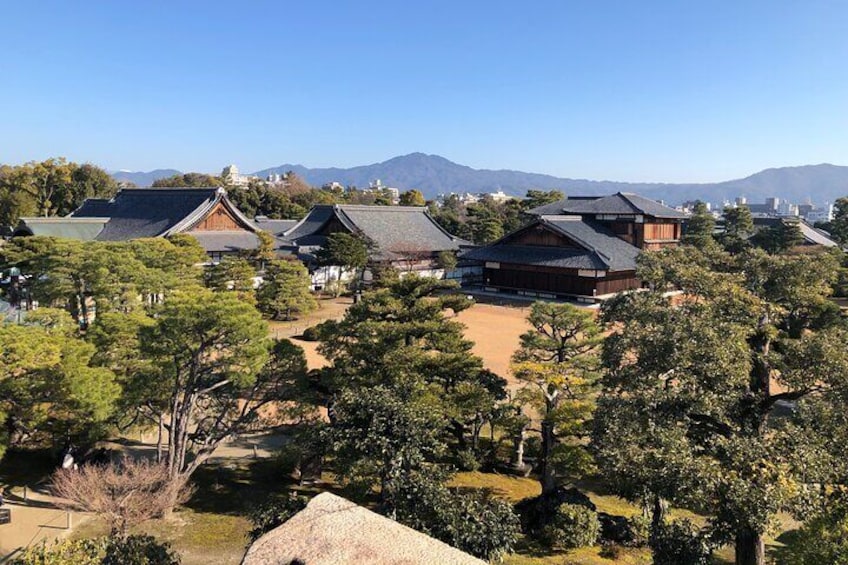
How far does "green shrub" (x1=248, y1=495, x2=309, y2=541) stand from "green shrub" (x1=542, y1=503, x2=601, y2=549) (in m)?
5.35

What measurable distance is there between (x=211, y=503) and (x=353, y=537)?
806 cm

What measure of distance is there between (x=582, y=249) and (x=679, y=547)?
103ft

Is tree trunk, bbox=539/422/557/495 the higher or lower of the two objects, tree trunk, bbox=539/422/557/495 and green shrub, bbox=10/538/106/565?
the lower

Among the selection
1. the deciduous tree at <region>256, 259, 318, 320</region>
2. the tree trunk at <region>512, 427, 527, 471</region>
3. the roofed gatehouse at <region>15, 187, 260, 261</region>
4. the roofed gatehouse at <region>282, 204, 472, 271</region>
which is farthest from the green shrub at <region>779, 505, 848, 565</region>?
the roofed gatehouse at <region>15, 187, 260, 261</region>

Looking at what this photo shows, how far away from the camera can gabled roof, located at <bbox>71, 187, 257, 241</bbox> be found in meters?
38.3

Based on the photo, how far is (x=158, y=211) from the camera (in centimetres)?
4041

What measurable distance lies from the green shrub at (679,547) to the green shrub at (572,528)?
7.03 feet

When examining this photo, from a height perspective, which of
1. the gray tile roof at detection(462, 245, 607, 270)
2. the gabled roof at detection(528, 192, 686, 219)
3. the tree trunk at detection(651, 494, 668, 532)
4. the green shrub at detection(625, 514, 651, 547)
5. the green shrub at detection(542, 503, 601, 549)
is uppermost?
the gabled roof at detection(528, 192, 686, 219)

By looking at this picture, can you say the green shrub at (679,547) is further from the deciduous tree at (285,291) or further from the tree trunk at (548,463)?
the deciduous tree at (285,291)

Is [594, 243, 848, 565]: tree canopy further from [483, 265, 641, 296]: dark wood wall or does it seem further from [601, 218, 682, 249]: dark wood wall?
[601, 218, 682, 249]: dark wood wall

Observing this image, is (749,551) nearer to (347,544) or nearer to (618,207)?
(347,544)

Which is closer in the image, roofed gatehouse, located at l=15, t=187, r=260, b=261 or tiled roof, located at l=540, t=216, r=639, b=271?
roofed gatehouse, located at l=15, t=187, r=260, b=261

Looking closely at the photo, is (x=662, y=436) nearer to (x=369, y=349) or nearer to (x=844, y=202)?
(x=369, y=349)

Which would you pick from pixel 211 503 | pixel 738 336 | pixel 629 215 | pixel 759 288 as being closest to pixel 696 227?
pixel 629 215
